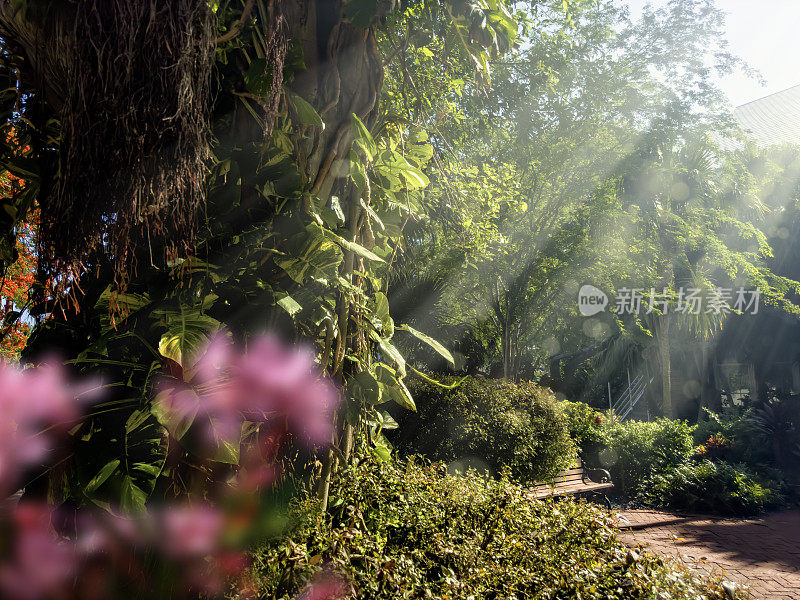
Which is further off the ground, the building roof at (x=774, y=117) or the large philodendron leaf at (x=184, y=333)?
the building roof at (x=774, y=117)

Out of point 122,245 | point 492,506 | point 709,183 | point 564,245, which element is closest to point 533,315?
point 564,245

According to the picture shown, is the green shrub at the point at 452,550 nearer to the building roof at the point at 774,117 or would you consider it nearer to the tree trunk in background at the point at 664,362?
the tree trunk in background at the point at 664,362

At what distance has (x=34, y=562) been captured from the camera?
1309mm

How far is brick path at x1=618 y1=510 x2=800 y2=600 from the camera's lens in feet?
19.7

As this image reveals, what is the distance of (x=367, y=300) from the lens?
2.28m

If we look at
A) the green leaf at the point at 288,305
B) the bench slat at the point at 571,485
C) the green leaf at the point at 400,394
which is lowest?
the bench slat at the point at 571,485

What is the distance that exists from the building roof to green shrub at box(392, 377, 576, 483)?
696 inches

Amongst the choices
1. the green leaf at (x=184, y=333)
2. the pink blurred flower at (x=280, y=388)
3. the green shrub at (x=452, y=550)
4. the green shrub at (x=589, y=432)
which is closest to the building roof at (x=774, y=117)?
the green shrub at (x=589, y=432)

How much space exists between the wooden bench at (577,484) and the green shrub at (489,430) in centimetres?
24

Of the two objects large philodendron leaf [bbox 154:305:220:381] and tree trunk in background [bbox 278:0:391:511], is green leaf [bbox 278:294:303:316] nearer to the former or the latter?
large philodendron leaf [bbox 154:305:220:381]

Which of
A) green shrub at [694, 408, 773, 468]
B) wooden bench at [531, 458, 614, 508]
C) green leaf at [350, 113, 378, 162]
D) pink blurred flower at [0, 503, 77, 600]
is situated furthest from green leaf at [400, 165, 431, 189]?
green shrub at [694, 408, 773, 468]

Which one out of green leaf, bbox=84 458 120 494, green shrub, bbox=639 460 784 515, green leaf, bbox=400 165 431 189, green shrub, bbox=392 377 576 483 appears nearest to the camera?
green leaf, bbox=84 458 120 494

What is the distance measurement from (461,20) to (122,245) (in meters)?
1.62

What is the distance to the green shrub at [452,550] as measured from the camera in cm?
194
